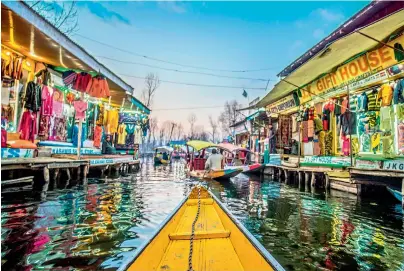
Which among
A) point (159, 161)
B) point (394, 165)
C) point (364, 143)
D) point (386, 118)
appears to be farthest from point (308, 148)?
point (159, 161)

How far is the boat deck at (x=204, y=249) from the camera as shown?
2.80m

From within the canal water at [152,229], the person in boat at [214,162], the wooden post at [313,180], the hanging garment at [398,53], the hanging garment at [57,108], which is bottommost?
the canal water at [152,229]

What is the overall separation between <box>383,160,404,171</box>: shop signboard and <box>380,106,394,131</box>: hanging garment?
3.05 m

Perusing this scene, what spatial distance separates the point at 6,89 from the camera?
9781mm

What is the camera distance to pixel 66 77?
11977mm

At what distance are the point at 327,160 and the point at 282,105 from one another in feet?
26.5

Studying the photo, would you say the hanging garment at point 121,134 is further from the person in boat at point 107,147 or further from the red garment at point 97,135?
the red garment at point 97,135

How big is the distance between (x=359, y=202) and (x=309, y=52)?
9.78 meters

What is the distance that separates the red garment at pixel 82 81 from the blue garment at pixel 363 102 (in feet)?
43.6

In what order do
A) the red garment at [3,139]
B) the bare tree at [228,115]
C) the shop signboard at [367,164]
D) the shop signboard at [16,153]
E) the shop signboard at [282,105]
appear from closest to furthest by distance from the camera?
the shop signboard at [367,164] < the red garment at [3,139] < the shop signboard at [16,153] < the shop signboard at [282,105] < the bare tree at [228,115]

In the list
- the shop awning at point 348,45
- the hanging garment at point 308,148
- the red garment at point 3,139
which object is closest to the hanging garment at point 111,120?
the red garment at point 3,139

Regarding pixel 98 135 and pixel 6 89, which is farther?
pixel 98 135

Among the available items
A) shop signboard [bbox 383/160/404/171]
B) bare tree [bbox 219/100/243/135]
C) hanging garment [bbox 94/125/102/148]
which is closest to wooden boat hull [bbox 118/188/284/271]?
shop signboard [bbox 383/160/404/171]

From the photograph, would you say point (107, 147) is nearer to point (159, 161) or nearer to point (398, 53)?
point (159, 161)
